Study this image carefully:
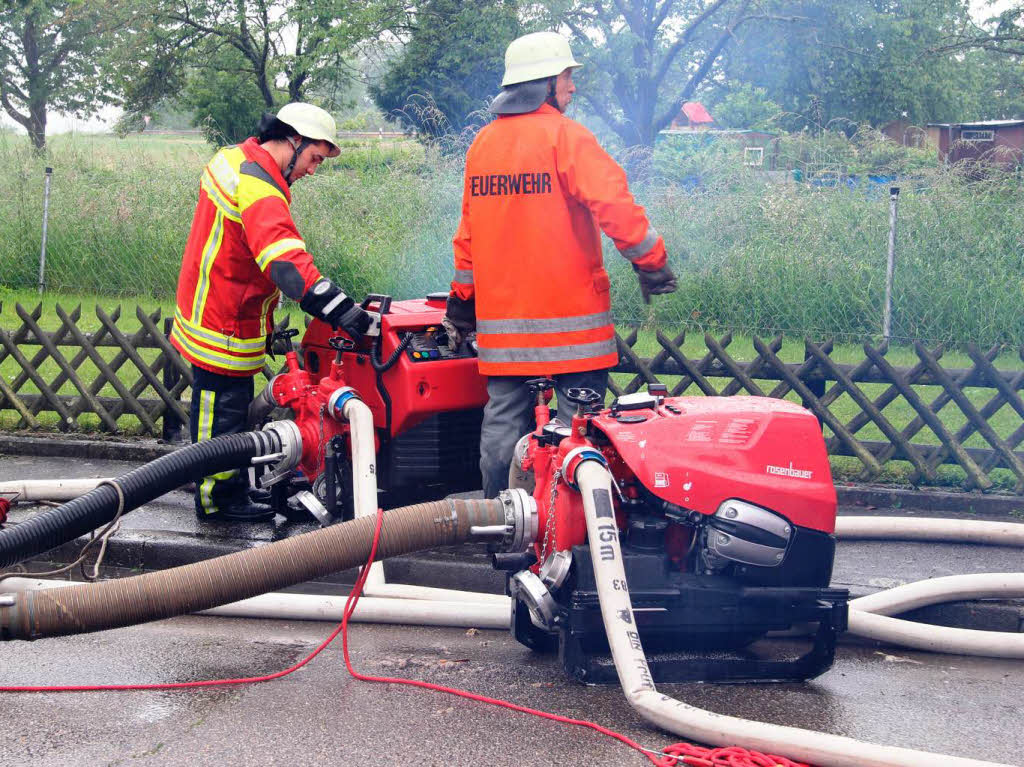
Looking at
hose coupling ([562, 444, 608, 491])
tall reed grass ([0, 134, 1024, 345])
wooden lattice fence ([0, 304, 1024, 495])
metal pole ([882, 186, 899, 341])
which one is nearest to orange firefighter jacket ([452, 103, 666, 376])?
hose coupling ([562, 444, 608, 491])

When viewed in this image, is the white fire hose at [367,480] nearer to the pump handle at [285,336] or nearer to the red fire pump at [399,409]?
the red fire pump at [399,409]

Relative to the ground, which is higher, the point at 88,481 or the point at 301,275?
the point at 301,275

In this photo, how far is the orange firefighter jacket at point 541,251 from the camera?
427 centimetres

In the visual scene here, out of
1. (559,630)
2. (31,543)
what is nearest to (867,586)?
(559,630)

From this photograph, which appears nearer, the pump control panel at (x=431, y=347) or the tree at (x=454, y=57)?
the pump control panel at (x=431, y=347)

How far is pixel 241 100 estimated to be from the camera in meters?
23.7

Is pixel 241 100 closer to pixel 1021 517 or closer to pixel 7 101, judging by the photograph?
pixel 7 101

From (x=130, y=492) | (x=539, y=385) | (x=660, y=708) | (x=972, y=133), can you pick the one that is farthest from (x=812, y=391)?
(x=972, y=133)

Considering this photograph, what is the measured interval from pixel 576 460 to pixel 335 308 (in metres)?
1.48

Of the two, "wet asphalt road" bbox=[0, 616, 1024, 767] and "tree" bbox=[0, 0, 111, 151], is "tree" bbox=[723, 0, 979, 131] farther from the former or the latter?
"wet asphalt road" bbox=[0, 616, 1024, 767]

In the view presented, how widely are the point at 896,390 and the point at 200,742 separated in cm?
422

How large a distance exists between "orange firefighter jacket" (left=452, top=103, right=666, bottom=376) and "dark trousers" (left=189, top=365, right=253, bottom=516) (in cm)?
134

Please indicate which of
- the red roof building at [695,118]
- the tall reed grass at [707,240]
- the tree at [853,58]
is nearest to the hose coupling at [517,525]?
the tall reed grass at [707,240]

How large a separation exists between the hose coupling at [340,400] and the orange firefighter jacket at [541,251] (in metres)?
0.54
